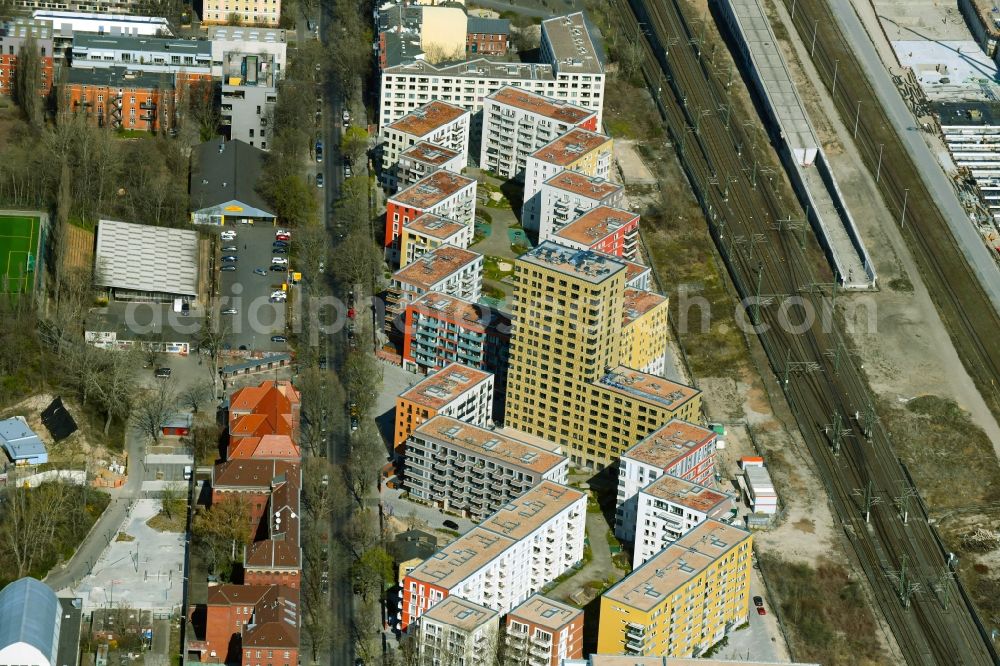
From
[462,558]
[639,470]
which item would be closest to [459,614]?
[462,558]

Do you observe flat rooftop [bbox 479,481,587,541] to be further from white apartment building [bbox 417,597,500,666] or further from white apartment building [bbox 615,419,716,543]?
white apartment building [bbox 417,597,500,666]

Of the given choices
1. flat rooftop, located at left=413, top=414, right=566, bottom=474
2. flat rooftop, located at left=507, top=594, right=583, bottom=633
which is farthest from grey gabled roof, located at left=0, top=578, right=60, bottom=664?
flat rooftop, located at left=413, top=414, right=566, bottom=474

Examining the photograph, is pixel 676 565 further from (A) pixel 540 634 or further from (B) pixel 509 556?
(B) pixel 509 556

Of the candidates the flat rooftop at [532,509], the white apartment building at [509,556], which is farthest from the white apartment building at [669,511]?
the flat rooftop at [532,509]

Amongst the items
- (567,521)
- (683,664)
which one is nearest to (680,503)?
(567,521)

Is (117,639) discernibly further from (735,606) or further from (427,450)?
(735,606)

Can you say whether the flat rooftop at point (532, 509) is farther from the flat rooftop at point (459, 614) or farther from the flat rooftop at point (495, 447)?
the flat rooftop at point (459, 614)
